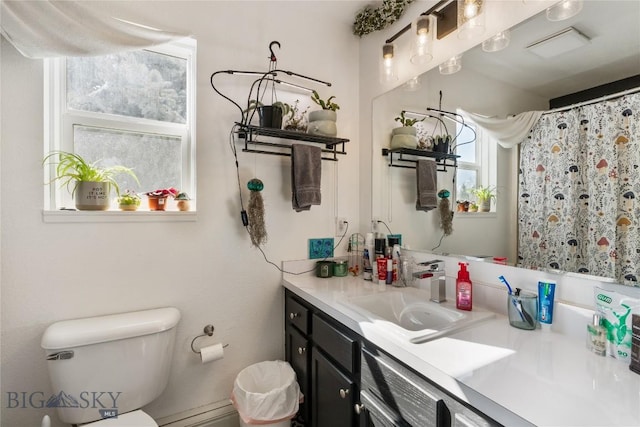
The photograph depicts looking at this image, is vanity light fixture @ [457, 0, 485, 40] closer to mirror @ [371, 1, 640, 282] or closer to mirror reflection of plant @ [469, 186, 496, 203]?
mirror @ [371, 1, 640, 282]

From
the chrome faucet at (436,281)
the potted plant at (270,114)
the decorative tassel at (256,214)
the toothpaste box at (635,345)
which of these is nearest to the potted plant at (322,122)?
the potted plant at (270,114)

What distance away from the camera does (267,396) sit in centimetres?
129

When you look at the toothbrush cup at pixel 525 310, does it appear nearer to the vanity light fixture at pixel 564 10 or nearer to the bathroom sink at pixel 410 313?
the bathroom sink at pixel 410 313

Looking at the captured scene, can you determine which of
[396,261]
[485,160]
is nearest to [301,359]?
[396,261]

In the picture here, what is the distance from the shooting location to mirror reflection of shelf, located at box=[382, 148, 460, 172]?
4.65 feet

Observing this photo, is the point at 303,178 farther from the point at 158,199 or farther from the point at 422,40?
the point at 422,40

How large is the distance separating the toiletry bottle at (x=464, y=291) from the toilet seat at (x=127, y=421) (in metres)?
1.25

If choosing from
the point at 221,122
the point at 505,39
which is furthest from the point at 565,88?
the point at 221,122

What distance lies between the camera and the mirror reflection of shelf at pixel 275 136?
1.51 m

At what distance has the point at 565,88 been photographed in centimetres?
98

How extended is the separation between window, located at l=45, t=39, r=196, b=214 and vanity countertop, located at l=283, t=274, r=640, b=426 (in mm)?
1277

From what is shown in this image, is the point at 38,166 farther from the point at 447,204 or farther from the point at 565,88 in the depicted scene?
A: the point at 565,88

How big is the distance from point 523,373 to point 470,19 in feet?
4.40

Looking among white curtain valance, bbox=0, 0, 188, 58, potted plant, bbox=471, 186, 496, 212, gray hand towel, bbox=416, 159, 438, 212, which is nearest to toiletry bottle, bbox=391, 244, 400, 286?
gray hand towel, bbox=416, 159, 438, 212
